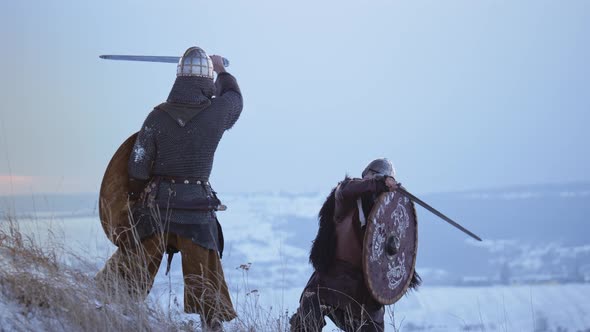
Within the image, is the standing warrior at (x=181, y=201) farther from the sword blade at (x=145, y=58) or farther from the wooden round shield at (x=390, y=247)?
the sword blade at (x=145, y=58)

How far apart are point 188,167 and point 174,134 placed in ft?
0.73

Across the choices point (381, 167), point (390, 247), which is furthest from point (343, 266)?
point (381, 167)

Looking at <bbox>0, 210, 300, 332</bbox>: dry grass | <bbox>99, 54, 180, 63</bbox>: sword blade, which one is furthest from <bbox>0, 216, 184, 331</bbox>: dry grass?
<bbox>99, 54, 180, 63</bbox>: sword blade

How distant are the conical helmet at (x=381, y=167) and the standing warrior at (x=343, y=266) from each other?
0.21m

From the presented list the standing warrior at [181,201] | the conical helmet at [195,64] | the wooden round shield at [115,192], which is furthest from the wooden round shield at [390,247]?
the wooden round shield at [115,192]

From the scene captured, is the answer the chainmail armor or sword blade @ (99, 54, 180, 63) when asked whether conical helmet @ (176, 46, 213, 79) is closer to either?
the chainmail armor

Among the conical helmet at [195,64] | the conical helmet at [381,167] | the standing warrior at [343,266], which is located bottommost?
the standing warrior at [343,266]

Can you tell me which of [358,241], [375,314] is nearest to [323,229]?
[358,241]

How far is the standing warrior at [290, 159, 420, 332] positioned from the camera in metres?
5.12

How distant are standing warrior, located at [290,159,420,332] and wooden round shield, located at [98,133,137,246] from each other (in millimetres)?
1221

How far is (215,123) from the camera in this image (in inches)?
214

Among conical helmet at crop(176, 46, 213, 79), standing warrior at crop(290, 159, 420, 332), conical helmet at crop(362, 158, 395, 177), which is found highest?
conical helmet at crop(176, 46, 213, 79)

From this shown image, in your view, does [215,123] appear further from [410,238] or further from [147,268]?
[410,238]

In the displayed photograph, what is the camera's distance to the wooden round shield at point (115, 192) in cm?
540
